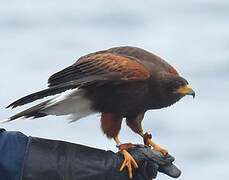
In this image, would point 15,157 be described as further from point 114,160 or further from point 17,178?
point 114,160

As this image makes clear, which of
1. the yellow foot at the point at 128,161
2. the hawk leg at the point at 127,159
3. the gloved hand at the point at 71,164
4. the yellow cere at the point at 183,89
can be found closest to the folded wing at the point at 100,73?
the yellow cere at the point at 183,89

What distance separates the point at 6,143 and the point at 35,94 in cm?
96

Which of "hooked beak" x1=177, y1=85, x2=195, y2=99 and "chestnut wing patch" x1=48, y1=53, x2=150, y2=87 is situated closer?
"chestnut wing patch" x1=48, y1=53, x2=150, y2=87

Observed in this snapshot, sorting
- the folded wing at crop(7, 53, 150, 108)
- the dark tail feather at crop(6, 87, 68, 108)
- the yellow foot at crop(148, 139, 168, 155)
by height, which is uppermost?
the folded wing at crop(7, 53, 150, 108)

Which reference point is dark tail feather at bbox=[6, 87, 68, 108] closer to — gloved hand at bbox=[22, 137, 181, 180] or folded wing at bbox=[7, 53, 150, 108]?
folded wing at bbox=[7, 53, 150, 108]

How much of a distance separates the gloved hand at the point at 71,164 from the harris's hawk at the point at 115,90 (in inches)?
36.3

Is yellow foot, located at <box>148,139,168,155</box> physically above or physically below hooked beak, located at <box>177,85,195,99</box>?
below

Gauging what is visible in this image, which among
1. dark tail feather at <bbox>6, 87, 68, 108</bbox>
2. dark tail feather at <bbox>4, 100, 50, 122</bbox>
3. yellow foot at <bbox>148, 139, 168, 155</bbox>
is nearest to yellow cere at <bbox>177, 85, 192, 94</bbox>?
yellow foot at <bbox>148, 139, 168, 155</bbox>

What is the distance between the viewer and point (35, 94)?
4.92m

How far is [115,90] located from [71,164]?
1.41 m

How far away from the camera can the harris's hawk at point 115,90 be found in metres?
5.30

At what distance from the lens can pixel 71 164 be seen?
13.7 feet

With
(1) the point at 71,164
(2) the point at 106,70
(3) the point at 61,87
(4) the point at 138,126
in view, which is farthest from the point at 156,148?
(1) the point at 71,164

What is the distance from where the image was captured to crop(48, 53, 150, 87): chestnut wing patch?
5.29 m
